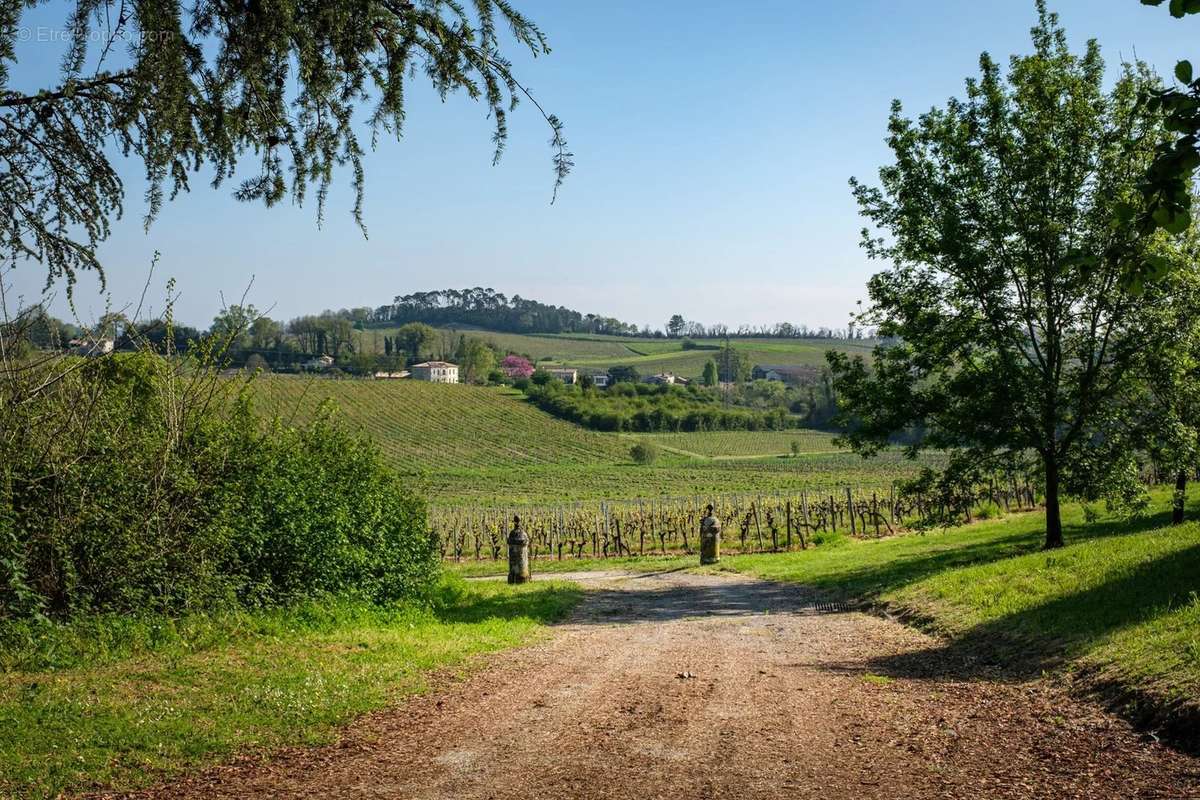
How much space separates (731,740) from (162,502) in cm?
709

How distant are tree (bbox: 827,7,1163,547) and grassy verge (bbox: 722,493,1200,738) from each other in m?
2.57

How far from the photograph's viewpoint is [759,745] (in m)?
6.73

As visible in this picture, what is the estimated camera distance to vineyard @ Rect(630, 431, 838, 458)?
303 ft

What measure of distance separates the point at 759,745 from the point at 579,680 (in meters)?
3.16

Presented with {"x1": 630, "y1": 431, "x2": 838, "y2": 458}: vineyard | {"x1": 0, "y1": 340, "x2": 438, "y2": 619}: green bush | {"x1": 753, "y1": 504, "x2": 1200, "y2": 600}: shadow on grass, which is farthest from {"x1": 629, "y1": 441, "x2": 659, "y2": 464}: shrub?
{"x1": 0, "y1": 340, "x2": 438, "y2": 619}: green bush

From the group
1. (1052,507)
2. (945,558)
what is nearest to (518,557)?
(945,558)

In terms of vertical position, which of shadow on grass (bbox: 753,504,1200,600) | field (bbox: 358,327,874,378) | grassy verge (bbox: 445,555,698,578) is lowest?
grassy verge (bbox: 445,555,698,578)

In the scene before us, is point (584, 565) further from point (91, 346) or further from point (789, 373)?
point (789, 373)

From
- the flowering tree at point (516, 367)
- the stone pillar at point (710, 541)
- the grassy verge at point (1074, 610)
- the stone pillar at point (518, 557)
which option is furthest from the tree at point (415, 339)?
the grassy verge at point (1074, 610)

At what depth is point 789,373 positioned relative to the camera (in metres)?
147

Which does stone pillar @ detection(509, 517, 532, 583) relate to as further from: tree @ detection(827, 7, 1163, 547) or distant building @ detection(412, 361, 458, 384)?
distant building @ detection(412, 361, 458, 384)

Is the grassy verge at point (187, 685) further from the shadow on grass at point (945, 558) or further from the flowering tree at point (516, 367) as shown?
the flowering tree at point (516, 367)

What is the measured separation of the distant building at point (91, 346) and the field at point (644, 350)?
135315 mm

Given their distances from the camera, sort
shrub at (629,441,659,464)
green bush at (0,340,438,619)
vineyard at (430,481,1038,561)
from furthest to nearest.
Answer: shrub at (629,441,659,464) → vineyard at (430,481,1038,561) → green bush at (0,340,438,619)
